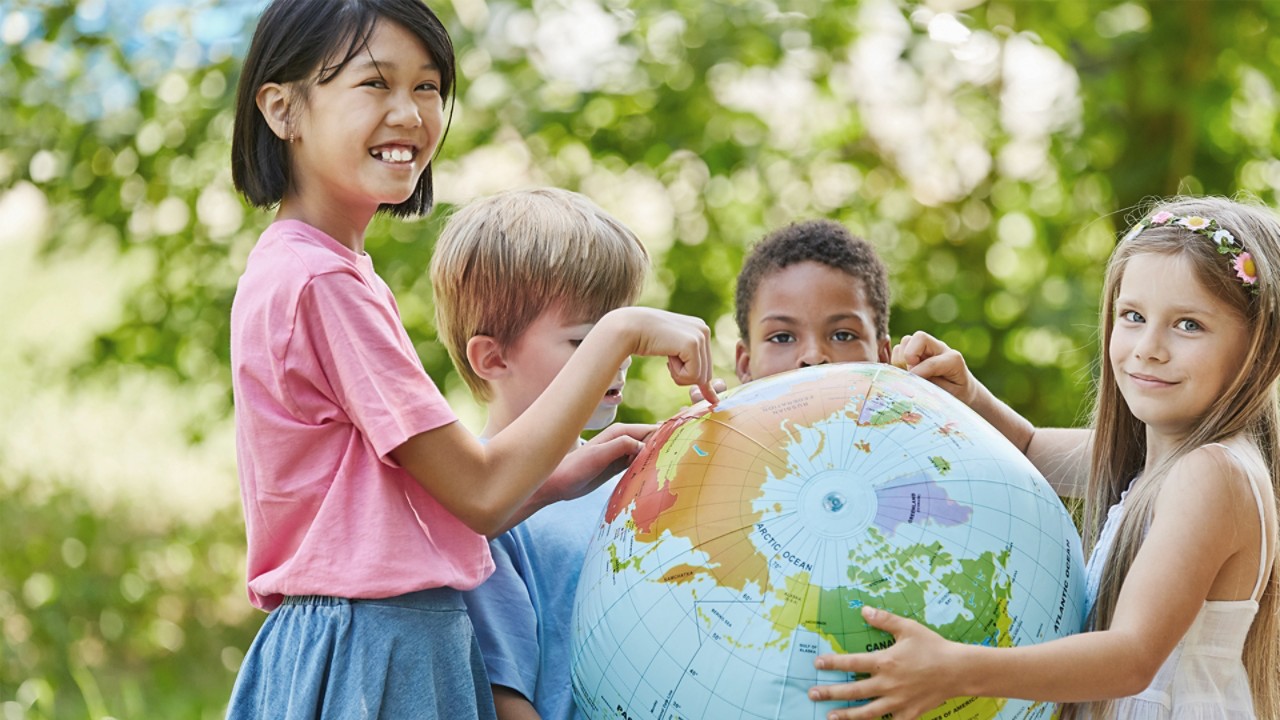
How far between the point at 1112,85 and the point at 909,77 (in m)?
0.82

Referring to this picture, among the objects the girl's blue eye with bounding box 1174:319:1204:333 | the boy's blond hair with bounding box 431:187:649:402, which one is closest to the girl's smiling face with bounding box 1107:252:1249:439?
the girl's blue eye with bounding box 1174:319:1204:333

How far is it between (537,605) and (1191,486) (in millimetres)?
1207

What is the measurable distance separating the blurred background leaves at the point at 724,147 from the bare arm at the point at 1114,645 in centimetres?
291

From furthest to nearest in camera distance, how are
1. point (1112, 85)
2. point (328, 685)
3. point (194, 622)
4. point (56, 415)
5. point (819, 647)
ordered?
point (56, 415)
point (194, 622)
point (1112, 85)
point (328, 685)
point (819, 647)

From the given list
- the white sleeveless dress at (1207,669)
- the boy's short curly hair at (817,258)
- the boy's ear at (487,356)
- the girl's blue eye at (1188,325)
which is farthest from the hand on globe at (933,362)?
the boy's ear at (487,356)

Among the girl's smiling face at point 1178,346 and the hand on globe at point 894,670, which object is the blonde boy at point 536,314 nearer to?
the hand on globe at point 894,670

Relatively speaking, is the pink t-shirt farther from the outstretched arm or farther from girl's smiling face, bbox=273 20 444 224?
the outstretched arm

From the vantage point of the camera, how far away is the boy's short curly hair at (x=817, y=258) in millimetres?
3426

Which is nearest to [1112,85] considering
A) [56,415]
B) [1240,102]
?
[1240,102]

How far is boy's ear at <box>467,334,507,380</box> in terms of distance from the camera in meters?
2.75

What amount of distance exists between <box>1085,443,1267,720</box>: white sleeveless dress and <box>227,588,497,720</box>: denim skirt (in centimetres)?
112

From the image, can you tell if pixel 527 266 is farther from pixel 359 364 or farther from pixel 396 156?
pixel 359 364

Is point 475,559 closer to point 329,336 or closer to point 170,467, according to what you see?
point 329,336

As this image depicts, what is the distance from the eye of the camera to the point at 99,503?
25.9ft
